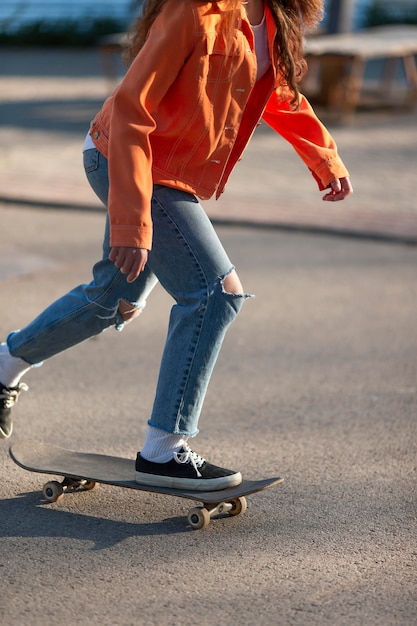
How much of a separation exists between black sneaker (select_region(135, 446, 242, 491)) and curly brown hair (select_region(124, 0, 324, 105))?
3.80 feet

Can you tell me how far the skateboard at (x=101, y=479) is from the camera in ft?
10.2

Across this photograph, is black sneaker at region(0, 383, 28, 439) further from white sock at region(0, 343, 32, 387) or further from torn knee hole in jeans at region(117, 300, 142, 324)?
torn knee hole in jeans at region(117, 300, 142, 324)

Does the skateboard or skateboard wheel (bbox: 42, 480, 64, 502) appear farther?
skateboard wheel (bbox: 42, 480, 64, 502)

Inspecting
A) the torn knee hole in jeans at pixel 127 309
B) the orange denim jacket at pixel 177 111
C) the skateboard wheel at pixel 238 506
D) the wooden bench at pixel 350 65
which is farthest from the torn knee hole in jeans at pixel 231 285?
the wooden bench at pixel 350 65

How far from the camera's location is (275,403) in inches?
168

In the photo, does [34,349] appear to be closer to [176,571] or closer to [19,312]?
[176,571]

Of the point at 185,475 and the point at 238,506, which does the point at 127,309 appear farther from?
the point at 238,506

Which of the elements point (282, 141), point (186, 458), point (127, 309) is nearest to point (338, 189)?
point (127, 309)

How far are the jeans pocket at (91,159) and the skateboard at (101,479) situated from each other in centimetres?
94

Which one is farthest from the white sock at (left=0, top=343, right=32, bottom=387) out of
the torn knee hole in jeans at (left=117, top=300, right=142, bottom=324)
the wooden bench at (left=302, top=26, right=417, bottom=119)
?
the wooden bench at (left=302, top=26, right=417, bottom=119)

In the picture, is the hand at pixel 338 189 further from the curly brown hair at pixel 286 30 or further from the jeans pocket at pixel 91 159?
the jeans pocket at pixel 91 159

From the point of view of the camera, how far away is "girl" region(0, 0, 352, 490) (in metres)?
2.84

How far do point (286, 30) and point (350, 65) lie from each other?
9523mm

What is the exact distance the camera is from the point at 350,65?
1226 centimetres
